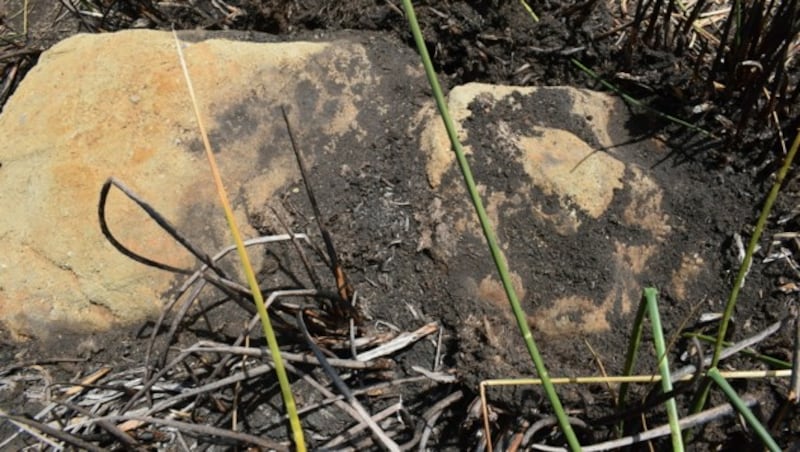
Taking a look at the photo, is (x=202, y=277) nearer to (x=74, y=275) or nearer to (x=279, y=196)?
(x=279, y=196)

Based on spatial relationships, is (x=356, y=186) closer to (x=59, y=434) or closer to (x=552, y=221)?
(x=552, y=221)

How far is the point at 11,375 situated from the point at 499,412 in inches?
39.5

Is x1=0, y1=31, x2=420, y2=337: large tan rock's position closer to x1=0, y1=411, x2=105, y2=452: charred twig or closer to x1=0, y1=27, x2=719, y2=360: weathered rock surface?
x1=0, y1=27, x2=719, y2=360: weathered rock surface

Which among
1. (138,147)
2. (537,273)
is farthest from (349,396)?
(138,147)

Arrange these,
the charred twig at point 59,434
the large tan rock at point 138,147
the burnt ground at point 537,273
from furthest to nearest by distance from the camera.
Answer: the large tan rock at point 138,147, the burnt ground at point 537,273, the charred twig at point 59,434

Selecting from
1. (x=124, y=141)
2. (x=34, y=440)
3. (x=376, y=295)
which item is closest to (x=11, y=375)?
(x=34, y=440)

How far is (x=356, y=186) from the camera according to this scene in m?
1.51

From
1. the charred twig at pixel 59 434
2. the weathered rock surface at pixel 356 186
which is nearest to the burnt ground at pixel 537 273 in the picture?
the weathered rock surface at pixel 356 186

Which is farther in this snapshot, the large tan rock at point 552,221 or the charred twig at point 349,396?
the large tan rock at point 552,221

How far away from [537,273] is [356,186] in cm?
41

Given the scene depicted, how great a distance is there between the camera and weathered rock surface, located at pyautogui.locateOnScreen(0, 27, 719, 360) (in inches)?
55.3

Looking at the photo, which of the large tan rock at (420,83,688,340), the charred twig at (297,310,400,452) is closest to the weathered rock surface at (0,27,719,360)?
the large tan rock at (420,83,688,340)

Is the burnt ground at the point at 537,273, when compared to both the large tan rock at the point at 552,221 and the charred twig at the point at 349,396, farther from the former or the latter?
the charred twig at the point at 349,396

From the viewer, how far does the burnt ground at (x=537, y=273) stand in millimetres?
1345
